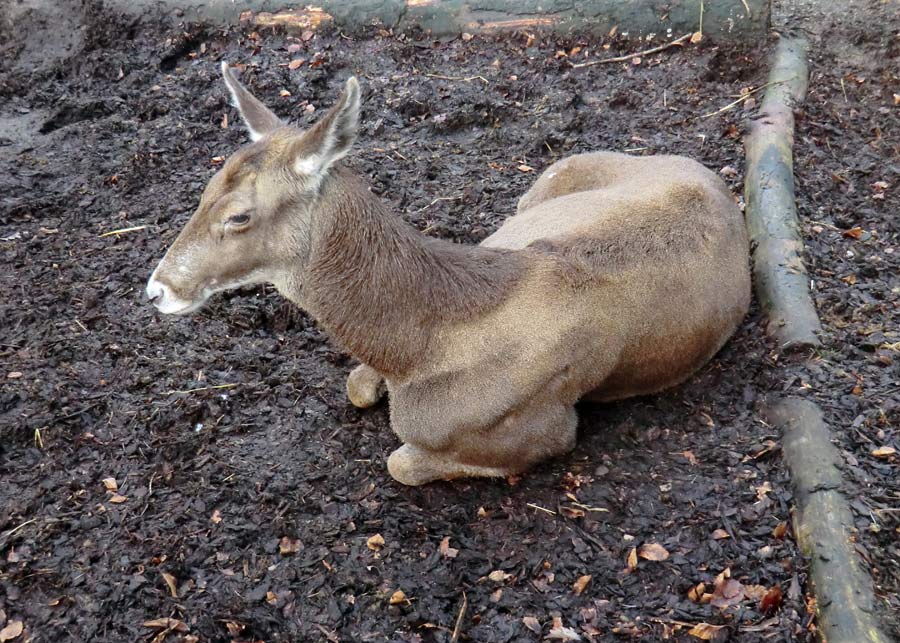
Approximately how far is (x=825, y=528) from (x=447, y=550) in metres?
2.01

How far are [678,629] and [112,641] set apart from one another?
2890 mm

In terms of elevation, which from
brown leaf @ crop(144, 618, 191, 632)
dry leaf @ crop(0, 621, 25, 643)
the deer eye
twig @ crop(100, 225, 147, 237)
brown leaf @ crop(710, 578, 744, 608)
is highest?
the deer eye

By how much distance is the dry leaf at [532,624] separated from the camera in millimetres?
4480

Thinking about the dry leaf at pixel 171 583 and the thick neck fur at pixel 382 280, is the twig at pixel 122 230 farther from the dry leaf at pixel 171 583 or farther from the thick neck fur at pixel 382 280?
the dry leaf at pixel 171 583

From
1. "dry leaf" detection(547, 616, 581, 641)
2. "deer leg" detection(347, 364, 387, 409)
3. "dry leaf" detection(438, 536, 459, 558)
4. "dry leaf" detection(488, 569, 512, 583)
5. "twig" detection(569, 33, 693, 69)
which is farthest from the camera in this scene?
"twig" detection(569, 33, 693, 69)

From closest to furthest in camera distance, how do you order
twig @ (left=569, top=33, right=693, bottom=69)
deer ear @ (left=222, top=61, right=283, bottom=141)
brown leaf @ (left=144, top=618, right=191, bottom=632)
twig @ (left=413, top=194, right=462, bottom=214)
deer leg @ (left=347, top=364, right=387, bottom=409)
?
brown leaf @ (left=144, top=618, right=191, bottom=632), deer ear @ (left=222, top=61, right=283, bottom=141), deer leg @ (left=347, top=364, right=387, bottom=409), twig @ (left=413, top=194, right=462, bottom=214), twig @ (left=569, top=33, right=693, bottom=69)

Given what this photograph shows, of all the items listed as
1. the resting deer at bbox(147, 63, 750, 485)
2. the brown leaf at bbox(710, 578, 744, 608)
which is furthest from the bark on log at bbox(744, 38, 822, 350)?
the brown leaf at bbox(710, 578, 744, 608)

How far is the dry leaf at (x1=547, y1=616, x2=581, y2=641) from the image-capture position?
14.5 ft

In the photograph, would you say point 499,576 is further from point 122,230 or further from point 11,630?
point 122,230

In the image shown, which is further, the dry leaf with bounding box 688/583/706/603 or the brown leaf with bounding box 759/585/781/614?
the dry leaf with bounding box 688/583/706/603

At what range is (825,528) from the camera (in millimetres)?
4508

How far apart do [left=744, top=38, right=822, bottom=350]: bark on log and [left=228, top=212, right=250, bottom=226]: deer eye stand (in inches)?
135

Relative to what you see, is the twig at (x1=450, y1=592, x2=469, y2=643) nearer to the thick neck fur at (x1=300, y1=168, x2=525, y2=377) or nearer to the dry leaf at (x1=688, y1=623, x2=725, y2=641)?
the dry leaf at (x1=688, y1=623, x2=725, y2=641)

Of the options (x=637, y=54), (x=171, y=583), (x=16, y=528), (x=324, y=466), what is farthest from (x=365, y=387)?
(x=637, y=54)
